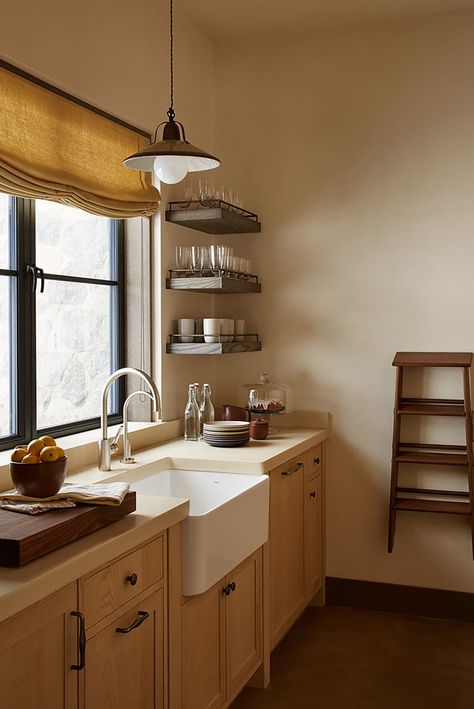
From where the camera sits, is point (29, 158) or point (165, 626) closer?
point (165, 626)

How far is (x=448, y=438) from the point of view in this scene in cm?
383

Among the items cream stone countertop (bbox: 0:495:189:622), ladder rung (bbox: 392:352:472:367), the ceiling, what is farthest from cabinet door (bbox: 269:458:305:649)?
the ceiling

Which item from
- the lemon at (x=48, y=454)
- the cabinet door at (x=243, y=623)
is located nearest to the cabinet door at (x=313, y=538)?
the cabinet door at (x=243, y=623)

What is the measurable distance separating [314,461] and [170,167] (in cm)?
181

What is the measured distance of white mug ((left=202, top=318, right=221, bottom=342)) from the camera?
3723mm

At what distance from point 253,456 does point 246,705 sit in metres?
0.96

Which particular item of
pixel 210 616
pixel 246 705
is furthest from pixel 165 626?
pixel 246 705

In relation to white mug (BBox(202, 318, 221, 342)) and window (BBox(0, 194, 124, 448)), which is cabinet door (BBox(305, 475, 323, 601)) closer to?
white mug (BBox(202, 318, 221, 342))

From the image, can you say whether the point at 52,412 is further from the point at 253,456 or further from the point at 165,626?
the point at 165,626

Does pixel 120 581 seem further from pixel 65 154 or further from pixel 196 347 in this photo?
pixel 196 347

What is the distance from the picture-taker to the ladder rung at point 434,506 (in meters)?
3.67

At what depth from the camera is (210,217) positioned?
3.64m

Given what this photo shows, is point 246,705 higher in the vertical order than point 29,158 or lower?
lower

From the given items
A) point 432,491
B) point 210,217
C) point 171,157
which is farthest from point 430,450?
point 171,157
